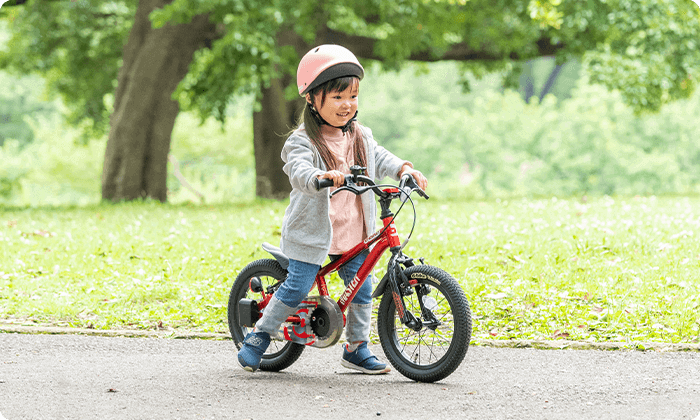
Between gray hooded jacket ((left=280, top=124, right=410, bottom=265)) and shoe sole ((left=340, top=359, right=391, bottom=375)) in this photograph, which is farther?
shoe sole ((left=340, top=359, right=391, bottom=375))

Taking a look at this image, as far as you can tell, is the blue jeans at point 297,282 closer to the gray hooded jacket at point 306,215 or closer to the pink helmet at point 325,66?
the gray hooded jacket at point 306,215

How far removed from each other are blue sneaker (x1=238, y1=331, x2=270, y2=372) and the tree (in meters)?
8.60

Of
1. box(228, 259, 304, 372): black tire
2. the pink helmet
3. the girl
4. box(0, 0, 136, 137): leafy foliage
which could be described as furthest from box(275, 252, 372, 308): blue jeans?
box(0, 0, 136, 137): leafy foliage

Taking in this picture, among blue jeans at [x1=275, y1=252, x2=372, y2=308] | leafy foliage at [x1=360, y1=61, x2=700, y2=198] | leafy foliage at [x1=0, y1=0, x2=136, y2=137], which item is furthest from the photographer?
leafy foliage at [x1=360, y1=61, x2=700, y2=198]

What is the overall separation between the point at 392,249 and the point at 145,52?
1225cm

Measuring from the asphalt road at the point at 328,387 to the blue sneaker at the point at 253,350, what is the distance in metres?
0.07

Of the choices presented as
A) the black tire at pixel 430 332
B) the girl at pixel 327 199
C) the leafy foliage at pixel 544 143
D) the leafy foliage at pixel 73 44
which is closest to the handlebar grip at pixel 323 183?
the girl at pixel 327 199

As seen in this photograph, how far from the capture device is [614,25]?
13805 mm

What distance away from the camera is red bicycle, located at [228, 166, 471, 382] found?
379 cm

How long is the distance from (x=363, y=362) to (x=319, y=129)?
4.30 feet

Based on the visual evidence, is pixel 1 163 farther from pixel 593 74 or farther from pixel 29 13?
pixel 593 74

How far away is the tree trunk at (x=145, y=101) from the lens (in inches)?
590

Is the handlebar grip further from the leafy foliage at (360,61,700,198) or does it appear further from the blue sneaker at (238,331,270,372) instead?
the leafy foliage at (360,61,700,198)

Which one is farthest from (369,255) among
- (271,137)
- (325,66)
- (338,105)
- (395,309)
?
(271,137)
